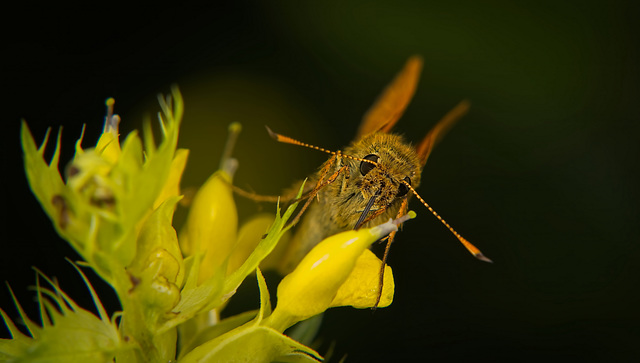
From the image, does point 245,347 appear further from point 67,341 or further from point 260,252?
point 67,341

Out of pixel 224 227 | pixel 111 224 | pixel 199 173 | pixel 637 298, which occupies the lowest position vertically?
pixel 637 298

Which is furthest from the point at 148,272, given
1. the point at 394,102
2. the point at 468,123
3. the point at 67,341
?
the point at 468,123

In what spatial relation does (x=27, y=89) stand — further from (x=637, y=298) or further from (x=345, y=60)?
(x=637, y=298)

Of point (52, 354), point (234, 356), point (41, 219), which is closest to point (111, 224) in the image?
point (52, 354)

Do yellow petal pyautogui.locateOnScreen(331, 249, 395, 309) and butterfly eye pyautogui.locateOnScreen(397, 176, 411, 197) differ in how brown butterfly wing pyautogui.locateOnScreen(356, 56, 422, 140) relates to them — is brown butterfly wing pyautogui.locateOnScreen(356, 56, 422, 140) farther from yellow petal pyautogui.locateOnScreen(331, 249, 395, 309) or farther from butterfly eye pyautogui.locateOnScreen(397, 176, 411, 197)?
yellow petal pyautogui.locateOnScreen(331, 249, 395, 309)

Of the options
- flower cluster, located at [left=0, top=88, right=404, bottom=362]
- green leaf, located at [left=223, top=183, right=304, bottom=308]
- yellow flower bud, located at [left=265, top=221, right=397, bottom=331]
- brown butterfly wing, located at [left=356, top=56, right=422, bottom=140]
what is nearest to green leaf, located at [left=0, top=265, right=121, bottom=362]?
flower cluster, located at [left=0, top=88, right=404, bottom=362]
